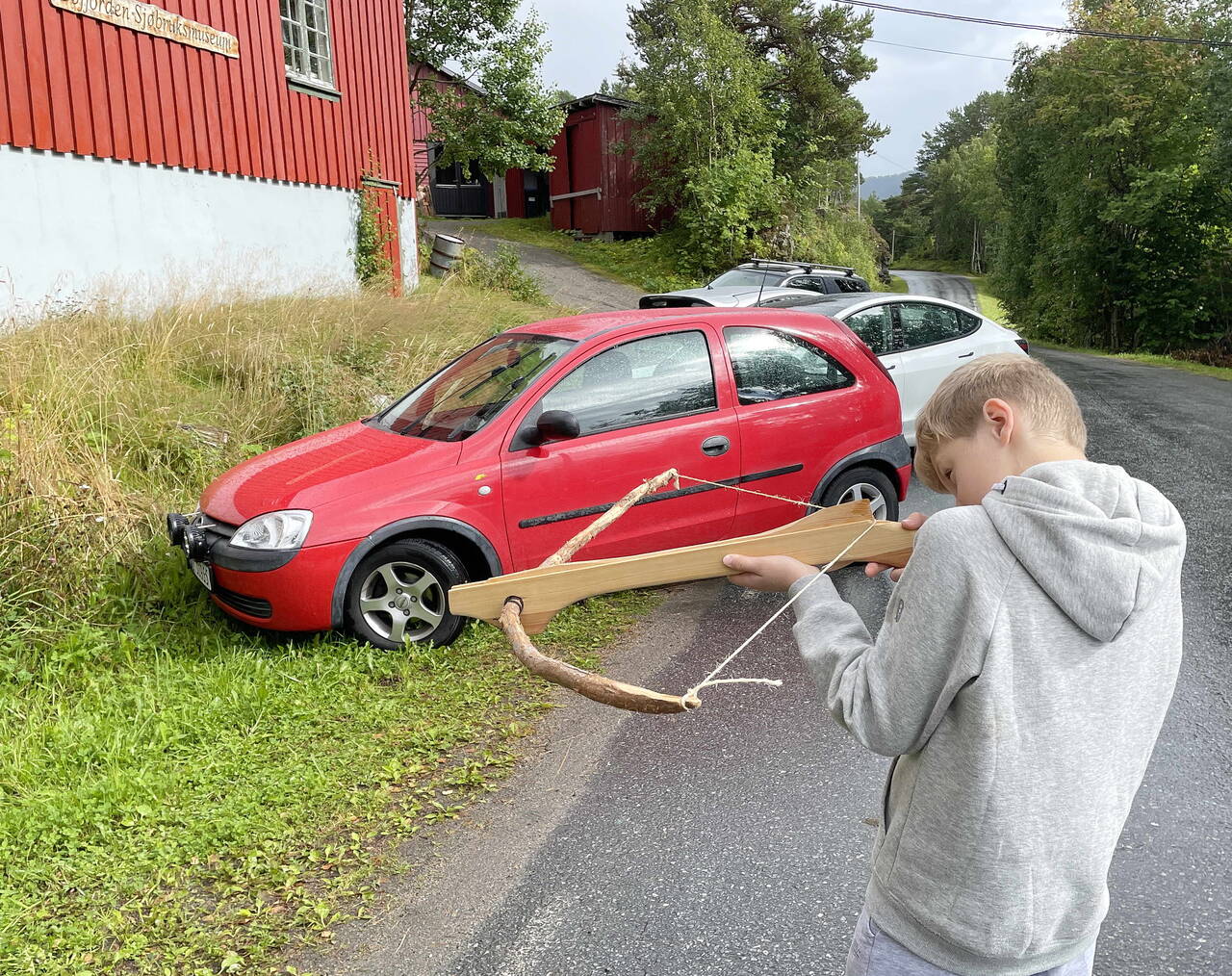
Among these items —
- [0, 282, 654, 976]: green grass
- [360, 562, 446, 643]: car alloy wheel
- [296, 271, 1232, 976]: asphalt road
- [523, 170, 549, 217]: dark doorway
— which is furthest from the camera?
[523, 170, 549, 217]: dark doorway

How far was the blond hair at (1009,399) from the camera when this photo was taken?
1.45 metres

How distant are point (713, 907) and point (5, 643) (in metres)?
3.99

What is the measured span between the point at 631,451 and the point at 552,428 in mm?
662

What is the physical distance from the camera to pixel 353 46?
15.0 m

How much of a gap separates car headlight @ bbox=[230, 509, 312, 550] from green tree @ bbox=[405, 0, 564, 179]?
22061 mm

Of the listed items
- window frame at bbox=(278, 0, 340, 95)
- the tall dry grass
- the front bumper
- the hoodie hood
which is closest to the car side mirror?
the front bumper

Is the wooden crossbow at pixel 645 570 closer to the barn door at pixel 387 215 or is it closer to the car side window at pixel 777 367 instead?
the car side window at pixel 777 367

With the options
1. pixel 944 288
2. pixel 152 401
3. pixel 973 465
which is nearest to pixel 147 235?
pixel 152 401

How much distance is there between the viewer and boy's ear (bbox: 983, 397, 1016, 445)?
4.76ft

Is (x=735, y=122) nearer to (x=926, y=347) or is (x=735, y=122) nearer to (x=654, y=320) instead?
(x=926, y=347)

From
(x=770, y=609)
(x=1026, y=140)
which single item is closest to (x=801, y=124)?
(x=1026, y=140)

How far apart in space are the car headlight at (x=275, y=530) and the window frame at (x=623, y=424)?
A: 114cm

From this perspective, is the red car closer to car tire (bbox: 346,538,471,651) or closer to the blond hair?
car tire (bbox: 346,538,471,651)

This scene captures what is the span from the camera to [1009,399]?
4.81 feet
